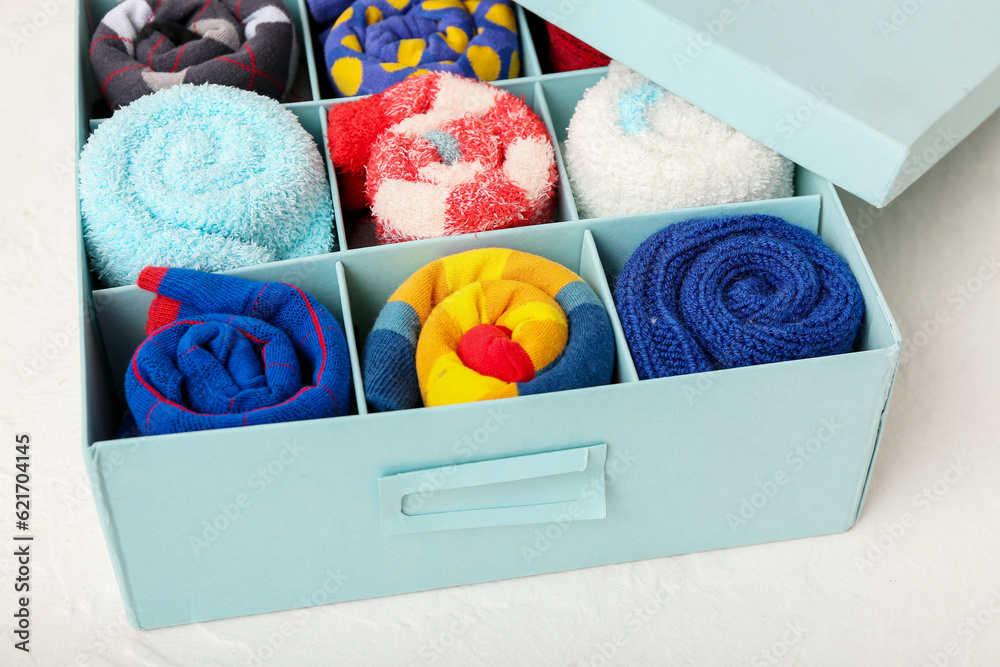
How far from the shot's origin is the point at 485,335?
1016mm

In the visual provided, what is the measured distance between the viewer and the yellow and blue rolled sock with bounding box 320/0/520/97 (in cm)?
139

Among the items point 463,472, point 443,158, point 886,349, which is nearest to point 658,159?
point 443,158

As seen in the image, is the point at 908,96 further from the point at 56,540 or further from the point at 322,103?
the point at 56,540

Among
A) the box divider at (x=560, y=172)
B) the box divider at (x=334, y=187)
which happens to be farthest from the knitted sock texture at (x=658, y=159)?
the box divider at (x=334, y=187)

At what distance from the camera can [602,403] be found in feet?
3.08

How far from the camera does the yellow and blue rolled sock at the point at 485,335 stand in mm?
988

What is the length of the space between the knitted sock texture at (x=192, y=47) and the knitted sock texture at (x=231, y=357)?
16.6 inches

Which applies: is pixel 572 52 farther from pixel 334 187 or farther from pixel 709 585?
pixel 709 585

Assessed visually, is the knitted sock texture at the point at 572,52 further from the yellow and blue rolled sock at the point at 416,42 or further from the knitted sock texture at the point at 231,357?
the knitted sock texture at the point at 231,357

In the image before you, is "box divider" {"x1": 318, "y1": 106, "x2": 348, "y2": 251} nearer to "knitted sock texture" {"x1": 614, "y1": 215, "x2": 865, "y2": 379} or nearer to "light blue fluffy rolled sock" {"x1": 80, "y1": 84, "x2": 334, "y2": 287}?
"light blue fluffy rolled sock" {"x1": 80, "y1": 84, "x2": 334, "y2": 287}

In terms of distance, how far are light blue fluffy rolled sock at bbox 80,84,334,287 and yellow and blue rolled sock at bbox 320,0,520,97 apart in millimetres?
190

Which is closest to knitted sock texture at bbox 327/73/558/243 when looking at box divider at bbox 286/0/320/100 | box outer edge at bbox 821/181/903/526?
box divider at bbox 286/0/320/100

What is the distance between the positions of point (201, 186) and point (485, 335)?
417 mm

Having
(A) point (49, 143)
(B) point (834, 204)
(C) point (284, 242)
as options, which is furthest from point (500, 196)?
(A) point (49, 143)
